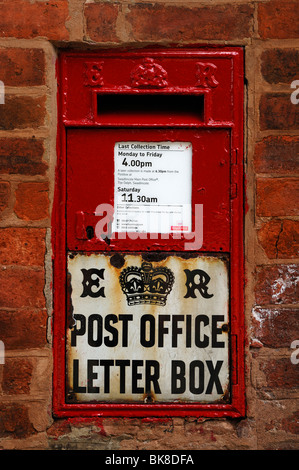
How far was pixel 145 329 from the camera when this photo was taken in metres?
1.94

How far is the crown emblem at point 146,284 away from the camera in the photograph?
193cm

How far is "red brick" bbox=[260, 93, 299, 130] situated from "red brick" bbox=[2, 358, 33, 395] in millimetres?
1381

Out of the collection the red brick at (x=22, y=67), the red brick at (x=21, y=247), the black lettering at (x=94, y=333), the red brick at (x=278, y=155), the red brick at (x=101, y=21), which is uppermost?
the red brick at (x=101, y=21)

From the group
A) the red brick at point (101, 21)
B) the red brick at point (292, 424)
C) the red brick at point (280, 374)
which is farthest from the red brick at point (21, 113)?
the red brick at point (292, 424)

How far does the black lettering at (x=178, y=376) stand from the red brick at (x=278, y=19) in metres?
1.39

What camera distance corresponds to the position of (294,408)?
75.5 inches

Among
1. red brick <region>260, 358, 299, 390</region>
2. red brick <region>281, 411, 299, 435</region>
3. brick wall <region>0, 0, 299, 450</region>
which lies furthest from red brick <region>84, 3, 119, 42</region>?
red brick <region>281, 411, 299, 435</region>

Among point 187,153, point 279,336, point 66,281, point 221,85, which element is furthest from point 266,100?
point 66,281

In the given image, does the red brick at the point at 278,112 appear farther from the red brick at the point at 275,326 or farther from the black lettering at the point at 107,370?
the black lettering at the point at 107,370

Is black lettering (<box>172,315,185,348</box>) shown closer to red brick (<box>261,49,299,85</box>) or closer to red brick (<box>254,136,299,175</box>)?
red brick (<box>254,136,299,175</box>)

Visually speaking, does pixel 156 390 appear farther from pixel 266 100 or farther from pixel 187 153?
pixel 266 100

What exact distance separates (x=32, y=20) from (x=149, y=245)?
103 cm

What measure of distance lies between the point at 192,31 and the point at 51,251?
42.1 inches

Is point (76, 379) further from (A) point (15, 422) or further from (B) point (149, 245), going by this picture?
(B) point (149, 245)
